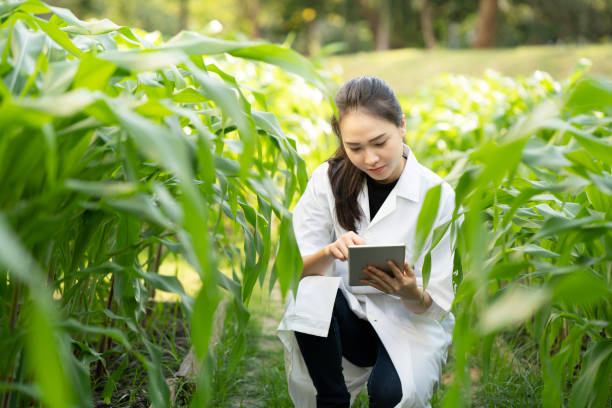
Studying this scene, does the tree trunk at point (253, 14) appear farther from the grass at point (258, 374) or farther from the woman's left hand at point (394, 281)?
the woman's left hand at point (394, 281)

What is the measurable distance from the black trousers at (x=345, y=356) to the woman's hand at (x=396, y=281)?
190 millimetres

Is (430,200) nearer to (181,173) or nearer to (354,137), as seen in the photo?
(181,173)

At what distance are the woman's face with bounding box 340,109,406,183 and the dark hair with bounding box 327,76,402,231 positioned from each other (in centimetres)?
2

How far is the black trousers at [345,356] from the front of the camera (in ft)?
5.28

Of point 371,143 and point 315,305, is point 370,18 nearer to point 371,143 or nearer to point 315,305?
point 371,143

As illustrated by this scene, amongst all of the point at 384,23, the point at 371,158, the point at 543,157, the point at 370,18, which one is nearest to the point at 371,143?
the point at 371,158

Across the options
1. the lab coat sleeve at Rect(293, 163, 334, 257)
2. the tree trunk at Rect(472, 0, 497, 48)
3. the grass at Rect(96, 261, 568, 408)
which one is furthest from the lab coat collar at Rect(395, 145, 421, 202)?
the tree trunk at Rect(472, 0, 497, 48)

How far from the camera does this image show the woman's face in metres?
1.71

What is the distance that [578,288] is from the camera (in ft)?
2.80

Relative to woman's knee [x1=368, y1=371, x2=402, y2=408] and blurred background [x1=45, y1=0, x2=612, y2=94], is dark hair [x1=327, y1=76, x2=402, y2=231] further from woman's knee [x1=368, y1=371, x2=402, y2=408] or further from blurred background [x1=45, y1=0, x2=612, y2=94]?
blurred background [x1=45, y1=0, x2=612, y2=94]

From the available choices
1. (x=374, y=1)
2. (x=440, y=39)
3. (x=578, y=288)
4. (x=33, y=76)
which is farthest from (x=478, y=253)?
(x=440, y=39)

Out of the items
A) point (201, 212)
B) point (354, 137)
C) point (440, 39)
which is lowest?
point (440, 39)

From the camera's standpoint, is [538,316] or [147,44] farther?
[147,44]

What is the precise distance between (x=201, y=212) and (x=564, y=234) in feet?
2.43
